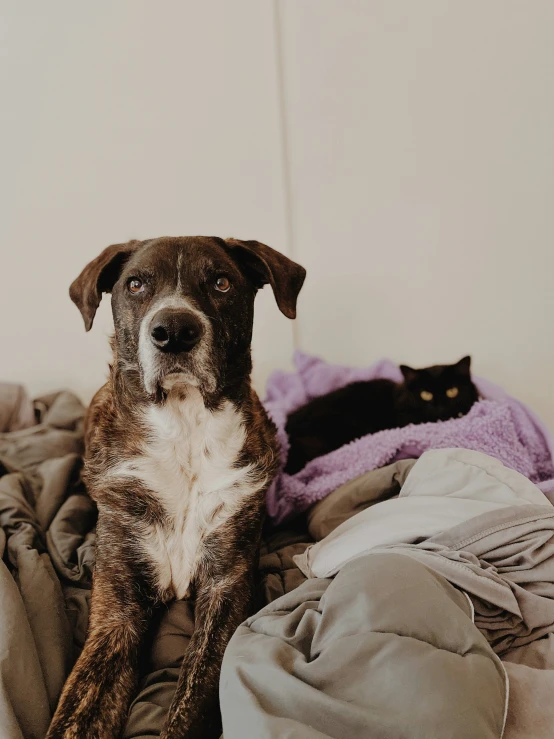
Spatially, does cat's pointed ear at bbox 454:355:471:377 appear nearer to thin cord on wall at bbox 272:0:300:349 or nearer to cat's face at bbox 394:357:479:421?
cat's face at bbox 394:357:479:421

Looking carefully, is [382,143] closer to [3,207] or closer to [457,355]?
[457,355]

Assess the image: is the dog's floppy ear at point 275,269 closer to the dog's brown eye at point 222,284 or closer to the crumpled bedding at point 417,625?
the dog's brown eye at point 222,284

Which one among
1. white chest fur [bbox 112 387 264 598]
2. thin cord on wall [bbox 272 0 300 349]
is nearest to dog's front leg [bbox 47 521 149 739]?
white chest fur [bbox 112 387 264 598]

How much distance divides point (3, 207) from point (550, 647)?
9.94 ft

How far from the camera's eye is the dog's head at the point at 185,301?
5.58 feet

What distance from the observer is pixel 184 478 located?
1.92 m

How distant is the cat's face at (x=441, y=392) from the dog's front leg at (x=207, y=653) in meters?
1.27

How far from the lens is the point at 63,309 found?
3188 millimetres

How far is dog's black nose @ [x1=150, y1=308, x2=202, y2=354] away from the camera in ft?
5.40

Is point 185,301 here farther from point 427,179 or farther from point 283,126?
point 427,179

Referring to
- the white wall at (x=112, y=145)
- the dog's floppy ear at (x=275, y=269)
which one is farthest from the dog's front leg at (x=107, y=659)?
the white wall at (x=112, y=145)

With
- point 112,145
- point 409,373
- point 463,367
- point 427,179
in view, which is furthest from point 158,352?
point 427,179

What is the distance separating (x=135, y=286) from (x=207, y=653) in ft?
3.66

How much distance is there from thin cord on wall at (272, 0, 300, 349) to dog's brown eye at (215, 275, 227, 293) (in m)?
1.43
